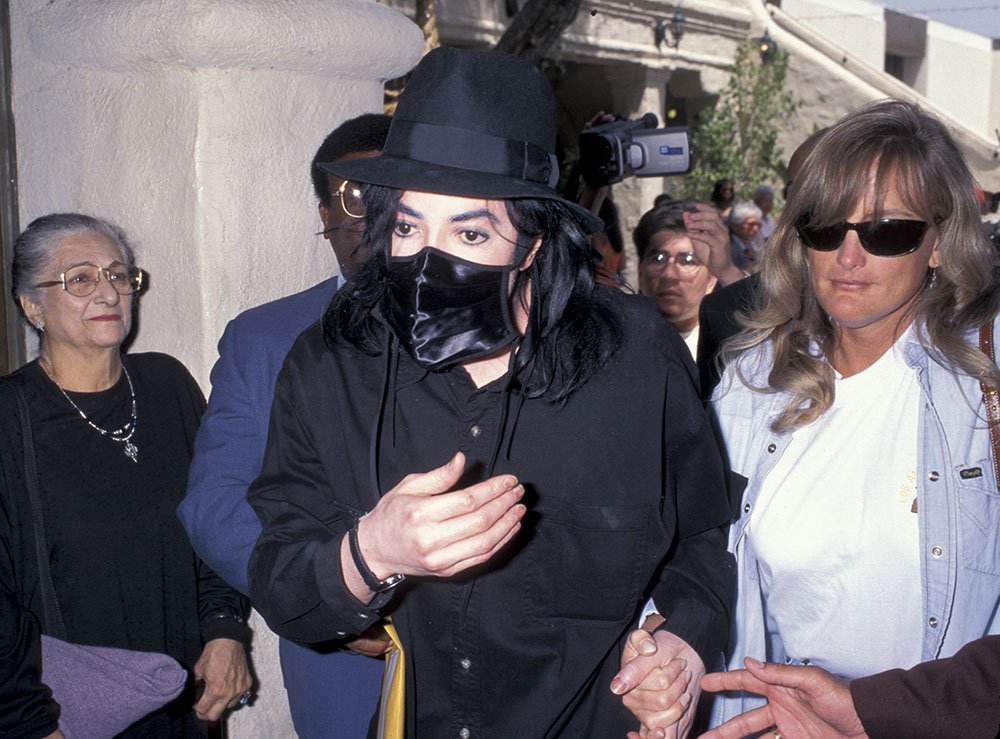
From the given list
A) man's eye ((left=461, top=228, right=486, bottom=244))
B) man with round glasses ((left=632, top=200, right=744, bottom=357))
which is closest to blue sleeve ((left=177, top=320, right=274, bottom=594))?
man's eye ((left=461, top=228, right=486, bottom=244))

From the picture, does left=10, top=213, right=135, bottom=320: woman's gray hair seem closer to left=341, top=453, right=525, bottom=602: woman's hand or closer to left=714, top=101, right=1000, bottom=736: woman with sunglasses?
left=341, top=453, right=525, bottom=602: woman's hand

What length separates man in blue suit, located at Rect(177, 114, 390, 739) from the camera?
2.16 meters

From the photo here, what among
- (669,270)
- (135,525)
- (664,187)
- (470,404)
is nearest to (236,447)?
(135,525)

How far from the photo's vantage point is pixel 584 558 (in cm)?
184

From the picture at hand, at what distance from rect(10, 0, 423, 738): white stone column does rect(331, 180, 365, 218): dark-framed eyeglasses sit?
25 cm

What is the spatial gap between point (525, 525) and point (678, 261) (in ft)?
8.83

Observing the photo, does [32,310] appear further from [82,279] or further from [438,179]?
[438,179]

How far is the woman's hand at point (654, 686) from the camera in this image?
1.72 m

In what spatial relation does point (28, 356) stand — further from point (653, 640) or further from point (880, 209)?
point (880, 209)

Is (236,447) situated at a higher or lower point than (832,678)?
higher

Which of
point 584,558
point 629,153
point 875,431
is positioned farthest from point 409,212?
point 629,153

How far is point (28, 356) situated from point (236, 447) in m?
1.21

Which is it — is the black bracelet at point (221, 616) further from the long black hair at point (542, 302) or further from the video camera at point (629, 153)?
A: the video camera at point (629, 153)

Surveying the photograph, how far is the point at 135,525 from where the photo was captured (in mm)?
2566
